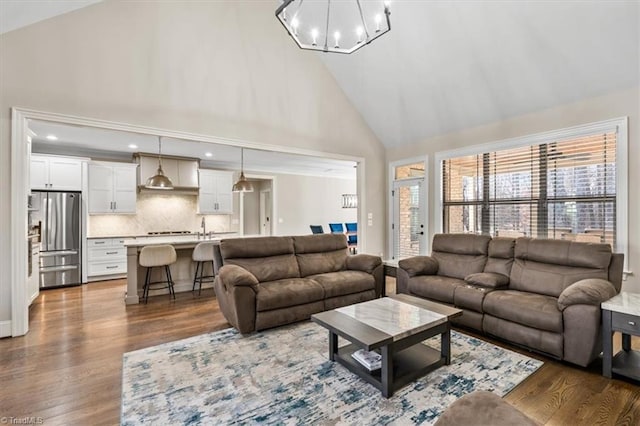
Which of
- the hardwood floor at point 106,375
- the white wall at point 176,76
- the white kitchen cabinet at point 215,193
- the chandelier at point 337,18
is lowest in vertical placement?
the hardwood floor at point 106,375

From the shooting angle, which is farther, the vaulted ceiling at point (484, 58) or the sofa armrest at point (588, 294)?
the vaulted ceiling at point (484, 58)

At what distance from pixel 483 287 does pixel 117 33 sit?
506 cm

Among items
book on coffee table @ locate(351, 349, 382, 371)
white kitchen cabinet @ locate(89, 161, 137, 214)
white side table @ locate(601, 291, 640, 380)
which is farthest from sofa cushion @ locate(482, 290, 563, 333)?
white kitchen cabinet @ locate(89, 161, 137, 214)

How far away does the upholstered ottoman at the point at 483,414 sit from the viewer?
46.6 inches

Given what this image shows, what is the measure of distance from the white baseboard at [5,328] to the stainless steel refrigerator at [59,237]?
A: 8.25 feet

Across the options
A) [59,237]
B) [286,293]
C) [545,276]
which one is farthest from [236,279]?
[59,237]

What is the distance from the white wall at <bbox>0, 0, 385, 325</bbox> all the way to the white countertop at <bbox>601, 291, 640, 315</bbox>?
4171 mm

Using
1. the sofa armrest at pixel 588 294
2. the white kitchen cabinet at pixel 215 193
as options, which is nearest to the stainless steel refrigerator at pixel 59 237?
the white kitchen cabinet at pixel 215 193

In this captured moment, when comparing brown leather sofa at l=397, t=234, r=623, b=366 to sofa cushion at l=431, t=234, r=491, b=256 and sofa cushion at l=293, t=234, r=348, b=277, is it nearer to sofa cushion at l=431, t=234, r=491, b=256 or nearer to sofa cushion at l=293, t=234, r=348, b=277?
sofa cushion at l=431, t=234, r=491, b=256

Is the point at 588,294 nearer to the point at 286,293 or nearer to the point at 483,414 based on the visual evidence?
the point at 483,414

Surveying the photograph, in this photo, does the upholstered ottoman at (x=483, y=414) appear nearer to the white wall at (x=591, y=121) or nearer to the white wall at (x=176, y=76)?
the white wall at (x=591, y=121)

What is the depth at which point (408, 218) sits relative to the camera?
588cm

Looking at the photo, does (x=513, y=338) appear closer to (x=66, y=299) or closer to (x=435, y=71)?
(x=435, y=71)

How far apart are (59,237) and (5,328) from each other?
273cm
